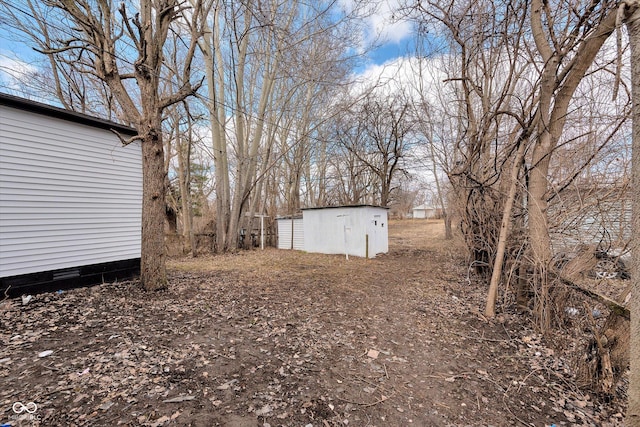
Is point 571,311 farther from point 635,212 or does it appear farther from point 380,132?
point 380,132

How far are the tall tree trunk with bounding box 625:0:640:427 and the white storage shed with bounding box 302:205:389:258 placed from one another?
747 centimetres

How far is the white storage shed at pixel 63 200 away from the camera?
419cm

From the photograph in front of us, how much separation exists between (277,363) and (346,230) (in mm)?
6621

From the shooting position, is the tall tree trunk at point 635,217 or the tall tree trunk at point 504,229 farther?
the tall tree trunk at point 504,229

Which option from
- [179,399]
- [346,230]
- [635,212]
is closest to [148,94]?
[179,399]

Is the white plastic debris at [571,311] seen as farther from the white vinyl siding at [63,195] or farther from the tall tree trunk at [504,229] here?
the white vinyl siding at [63,195]

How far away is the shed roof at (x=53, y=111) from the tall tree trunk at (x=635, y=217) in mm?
6791

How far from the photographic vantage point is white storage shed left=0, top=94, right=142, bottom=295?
4.19m

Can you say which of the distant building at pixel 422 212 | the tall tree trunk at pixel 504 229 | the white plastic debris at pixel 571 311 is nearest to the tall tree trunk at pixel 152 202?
the tall tree trunk at pixel 504 229

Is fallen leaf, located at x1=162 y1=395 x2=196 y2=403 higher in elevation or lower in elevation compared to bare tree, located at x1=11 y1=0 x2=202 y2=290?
lower

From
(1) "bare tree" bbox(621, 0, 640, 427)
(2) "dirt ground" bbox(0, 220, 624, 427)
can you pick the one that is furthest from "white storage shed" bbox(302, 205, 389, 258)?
(1) "bare tree" bbox(621, 0, 640, 427)

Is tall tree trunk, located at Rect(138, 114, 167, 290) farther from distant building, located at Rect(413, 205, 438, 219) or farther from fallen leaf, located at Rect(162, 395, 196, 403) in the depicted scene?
distant building, located at Rect(413, 205, 438, 219)

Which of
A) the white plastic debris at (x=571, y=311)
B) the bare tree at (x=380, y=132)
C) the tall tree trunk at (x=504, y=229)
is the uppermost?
the bare tree at (x=380, y=132)

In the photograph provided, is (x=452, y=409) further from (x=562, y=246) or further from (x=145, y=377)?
(x=145, y=377)
